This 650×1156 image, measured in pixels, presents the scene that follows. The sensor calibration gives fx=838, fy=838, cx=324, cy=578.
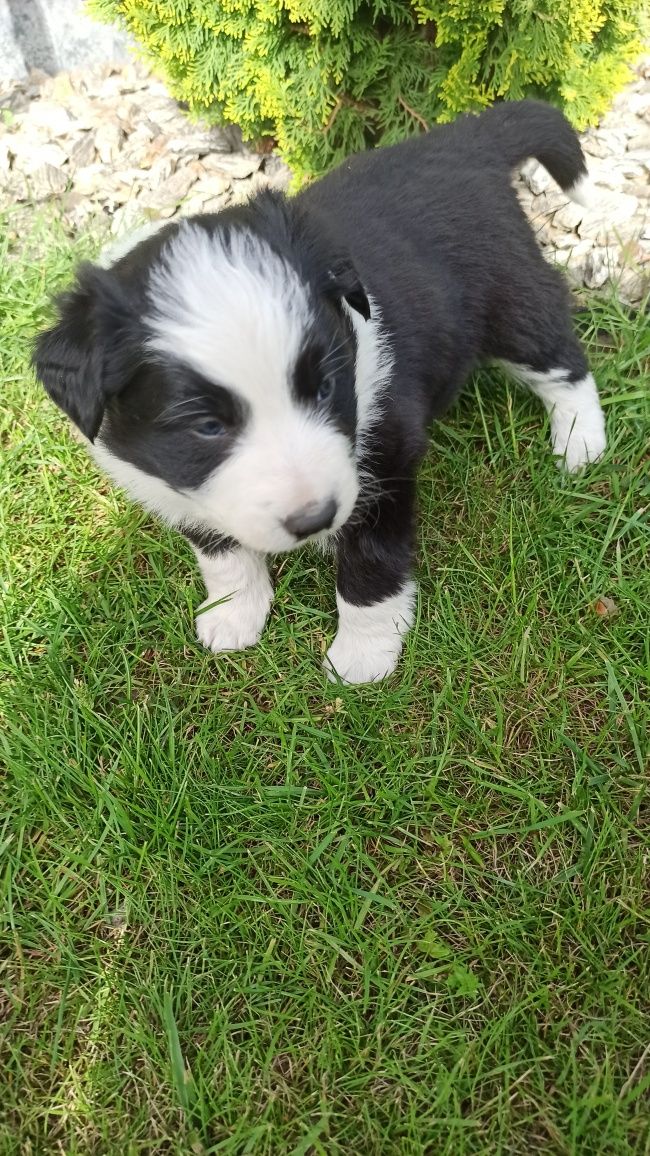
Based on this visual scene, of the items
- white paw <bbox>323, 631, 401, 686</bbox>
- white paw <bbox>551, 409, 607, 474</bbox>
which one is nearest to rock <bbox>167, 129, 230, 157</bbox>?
white paw <bbox>551, 409, 607, 474</bbox>

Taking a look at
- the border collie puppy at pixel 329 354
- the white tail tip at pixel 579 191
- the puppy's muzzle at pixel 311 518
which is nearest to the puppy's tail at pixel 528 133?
the border collie puppy at pixel 329 354

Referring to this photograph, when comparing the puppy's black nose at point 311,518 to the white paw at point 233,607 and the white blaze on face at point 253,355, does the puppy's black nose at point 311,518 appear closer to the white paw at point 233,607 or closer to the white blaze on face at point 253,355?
the white blaze on face at point 253,355

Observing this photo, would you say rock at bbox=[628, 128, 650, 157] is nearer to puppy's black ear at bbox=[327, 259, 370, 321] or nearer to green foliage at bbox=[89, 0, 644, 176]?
green foliage at bbox=[89, 0, 644, 176]

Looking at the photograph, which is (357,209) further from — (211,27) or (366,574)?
(211,27)

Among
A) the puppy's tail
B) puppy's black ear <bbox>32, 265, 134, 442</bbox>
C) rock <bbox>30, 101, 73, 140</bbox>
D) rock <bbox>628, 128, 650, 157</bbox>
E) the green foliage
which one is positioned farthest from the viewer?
rock <bbox>30, 101, 73, 140</bbox>

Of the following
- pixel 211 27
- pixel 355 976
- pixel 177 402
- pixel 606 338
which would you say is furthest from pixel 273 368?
pixel 211 27

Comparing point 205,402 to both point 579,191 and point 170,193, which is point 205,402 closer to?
point 579,191
